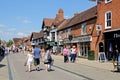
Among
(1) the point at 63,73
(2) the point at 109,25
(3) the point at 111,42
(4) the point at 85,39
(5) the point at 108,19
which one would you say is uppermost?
(5) the point at 108,19

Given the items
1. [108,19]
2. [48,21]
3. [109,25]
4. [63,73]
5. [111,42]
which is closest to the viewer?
[63,73]

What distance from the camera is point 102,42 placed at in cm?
3070

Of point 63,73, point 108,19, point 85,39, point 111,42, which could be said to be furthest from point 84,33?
point 63,73

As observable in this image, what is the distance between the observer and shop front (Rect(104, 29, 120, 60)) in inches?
1062

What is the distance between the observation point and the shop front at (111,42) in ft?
88.5

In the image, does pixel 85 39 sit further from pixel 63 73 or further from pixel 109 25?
pixel 63 73

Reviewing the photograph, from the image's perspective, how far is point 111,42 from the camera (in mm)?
28500

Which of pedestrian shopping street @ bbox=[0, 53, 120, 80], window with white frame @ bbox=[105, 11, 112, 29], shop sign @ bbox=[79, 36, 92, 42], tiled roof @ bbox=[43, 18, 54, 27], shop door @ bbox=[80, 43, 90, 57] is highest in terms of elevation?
tiled roof @ bbox=[43, 18, 54, 27]

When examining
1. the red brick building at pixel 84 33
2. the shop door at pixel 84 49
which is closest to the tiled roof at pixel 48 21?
the red brick building at pixel 84 33

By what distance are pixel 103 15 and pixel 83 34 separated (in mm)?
8045

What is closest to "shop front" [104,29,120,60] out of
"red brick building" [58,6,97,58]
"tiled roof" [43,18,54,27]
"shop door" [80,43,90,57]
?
"red brick building" [58,6,97,58]

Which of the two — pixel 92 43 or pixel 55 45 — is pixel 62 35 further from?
pixel 92 43

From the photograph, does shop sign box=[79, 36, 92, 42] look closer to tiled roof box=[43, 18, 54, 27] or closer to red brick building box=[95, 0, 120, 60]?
red brick building box=[95, 0, 120, 60]

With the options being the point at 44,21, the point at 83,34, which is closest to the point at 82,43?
the point at 83,34
